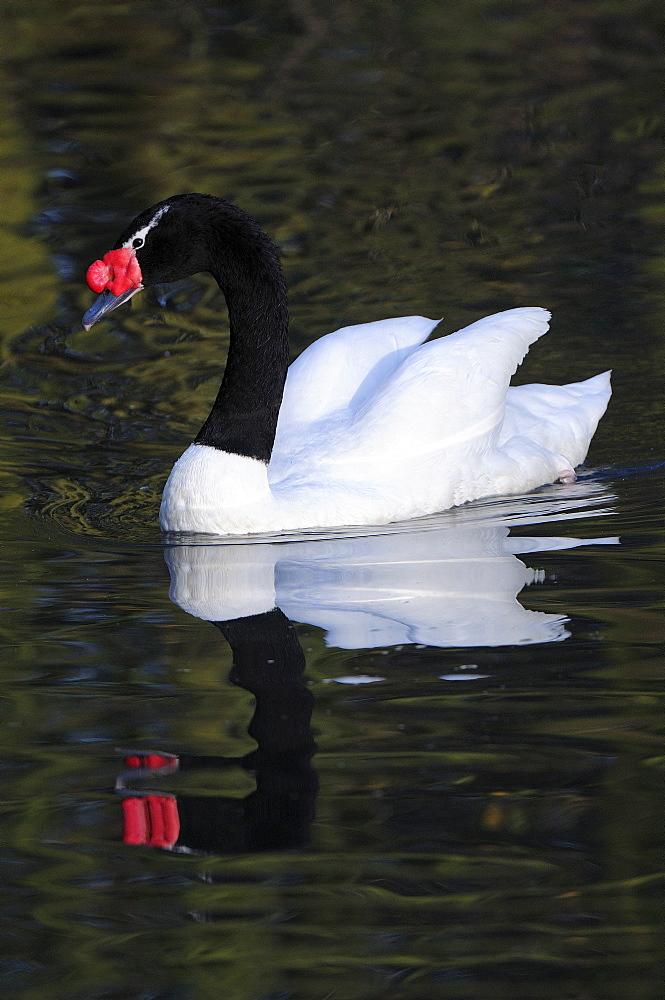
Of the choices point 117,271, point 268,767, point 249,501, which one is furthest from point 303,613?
point 117,271

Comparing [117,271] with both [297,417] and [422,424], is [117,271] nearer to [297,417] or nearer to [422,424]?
[297,417]

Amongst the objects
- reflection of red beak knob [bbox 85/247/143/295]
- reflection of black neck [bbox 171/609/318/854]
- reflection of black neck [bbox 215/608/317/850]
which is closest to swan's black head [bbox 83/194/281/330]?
reflection of red beak knob [bbox 85/247/143/295]

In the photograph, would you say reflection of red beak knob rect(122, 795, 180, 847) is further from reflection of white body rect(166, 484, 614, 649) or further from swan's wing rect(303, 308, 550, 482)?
swan's wing rect(303, 308, 550, 482)

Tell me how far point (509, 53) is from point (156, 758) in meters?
12.6

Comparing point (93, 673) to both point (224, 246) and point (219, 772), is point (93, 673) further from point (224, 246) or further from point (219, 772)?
point (224, 246)

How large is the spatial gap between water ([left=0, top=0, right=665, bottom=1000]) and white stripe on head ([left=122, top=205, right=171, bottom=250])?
4.33 feet

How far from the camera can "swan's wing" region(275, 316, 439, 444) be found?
8086 millimetres

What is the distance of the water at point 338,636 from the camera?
396 cm

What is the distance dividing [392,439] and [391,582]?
4.11 ft

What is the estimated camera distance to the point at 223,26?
17719 millimetres

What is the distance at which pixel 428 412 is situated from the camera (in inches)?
299

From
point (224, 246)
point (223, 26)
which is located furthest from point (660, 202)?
point (223, 26)

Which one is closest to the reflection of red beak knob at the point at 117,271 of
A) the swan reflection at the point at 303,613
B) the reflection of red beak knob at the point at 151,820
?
the swan reflection at the point at 303,613

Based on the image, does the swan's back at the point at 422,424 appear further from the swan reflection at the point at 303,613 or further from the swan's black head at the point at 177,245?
the swan's black head at the point at 177,245
